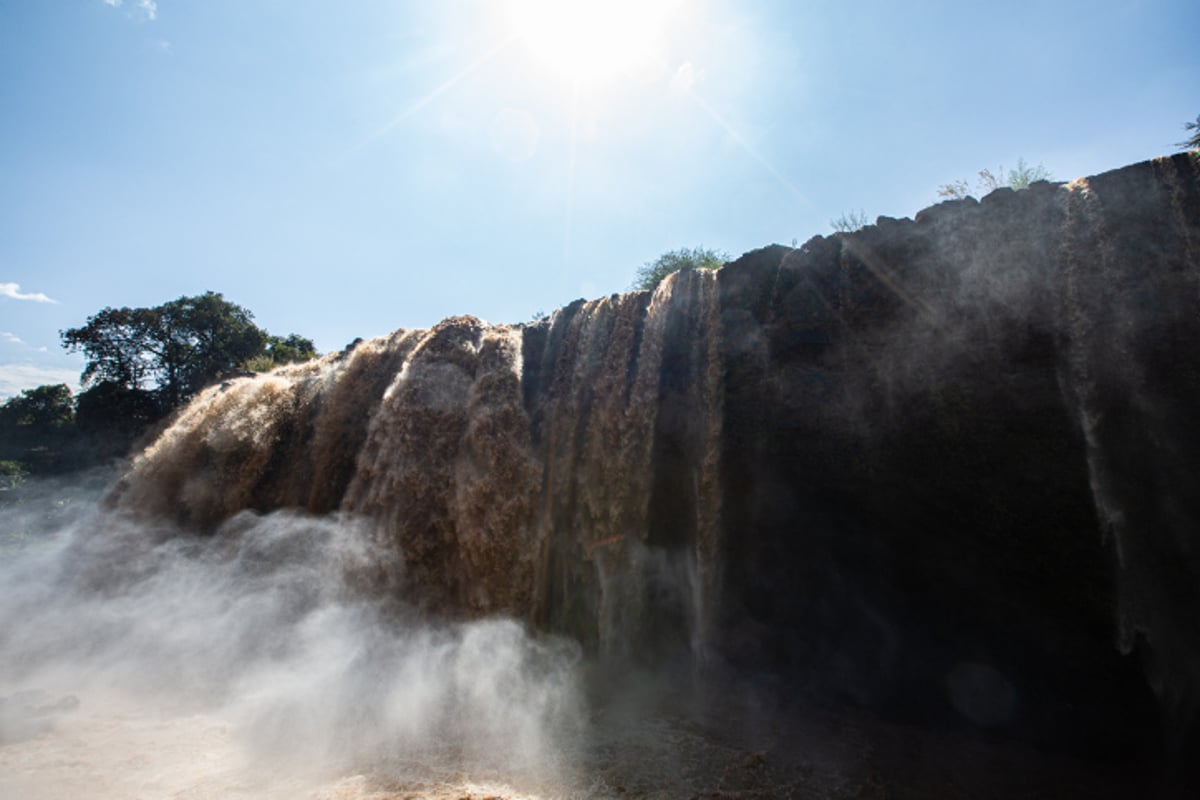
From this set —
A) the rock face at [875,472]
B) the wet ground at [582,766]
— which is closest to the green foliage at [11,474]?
the rock face at [875,472]

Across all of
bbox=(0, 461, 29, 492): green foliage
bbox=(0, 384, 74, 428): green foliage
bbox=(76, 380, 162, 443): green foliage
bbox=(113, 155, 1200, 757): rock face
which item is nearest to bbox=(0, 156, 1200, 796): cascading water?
bbox=(113, 155, 1200, 757): rock face

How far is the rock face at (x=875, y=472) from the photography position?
430cm

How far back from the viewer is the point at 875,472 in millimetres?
5227

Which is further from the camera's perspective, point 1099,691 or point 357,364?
point 357,364

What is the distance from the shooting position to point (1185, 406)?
4168 millimetres

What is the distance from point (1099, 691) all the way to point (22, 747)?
8.23 meters

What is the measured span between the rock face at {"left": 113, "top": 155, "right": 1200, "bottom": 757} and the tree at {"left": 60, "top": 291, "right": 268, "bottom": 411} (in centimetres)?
1647

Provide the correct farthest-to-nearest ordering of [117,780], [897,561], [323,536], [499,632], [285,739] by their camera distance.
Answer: [323,536] → [499,632] → [897,561] → [285,739] → [117,780]

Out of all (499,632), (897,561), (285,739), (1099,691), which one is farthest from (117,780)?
(1099,691)

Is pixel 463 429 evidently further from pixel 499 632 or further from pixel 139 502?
pixel 139 502

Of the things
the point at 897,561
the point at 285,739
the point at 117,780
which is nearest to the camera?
the point at 117,780

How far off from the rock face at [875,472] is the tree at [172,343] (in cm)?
1647

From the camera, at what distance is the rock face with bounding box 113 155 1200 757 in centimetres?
430

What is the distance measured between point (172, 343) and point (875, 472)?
79.8 feet
